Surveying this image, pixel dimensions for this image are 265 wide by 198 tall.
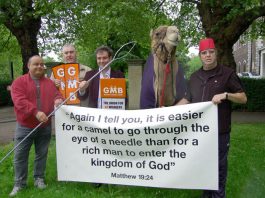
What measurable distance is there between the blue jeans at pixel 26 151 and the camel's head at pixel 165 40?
197 centimetres

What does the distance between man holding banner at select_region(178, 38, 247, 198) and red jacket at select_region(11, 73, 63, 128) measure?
1.93m

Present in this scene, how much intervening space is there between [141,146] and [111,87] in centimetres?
106

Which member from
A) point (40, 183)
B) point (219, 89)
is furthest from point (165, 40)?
point (40, 183)

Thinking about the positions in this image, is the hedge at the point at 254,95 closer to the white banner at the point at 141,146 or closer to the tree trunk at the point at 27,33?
the tree trunk at the point at 27,33

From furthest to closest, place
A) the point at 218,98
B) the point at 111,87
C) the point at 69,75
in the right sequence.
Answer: the point at 69,75
the point at 111,87
the point at 218,98

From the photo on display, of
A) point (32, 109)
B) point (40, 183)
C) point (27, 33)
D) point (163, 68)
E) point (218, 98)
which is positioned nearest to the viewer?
point (218, 98)

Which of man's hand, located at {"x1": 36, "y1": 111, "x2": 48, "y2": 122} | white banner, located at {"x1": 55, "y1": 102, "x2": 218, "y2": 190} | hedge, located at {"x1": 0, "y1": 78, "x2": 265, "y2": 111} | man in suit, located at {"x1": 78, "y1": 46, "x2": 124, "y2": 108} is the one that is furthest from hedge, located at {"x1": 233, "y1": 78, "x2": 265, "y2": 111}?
man's hand, located at {"x1": 36, "y1": 111, "x2": 48, "y2": 122}

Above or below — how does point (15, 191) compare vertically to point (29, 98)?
below

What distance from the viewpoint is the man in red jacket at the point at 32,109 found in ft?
17.0

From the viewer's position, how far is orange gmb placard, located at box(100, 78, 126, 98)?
5.55m

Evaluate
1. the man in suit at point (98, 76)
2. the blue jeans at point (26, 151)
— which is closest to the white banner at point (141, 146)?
the blue jeans at point (26, 151)

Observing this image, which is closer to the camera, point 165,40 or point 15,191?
point 165,40

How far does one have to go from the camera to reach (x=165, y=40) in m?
4.71

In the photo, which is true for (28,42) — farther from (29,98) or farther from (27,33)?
(29,98)
